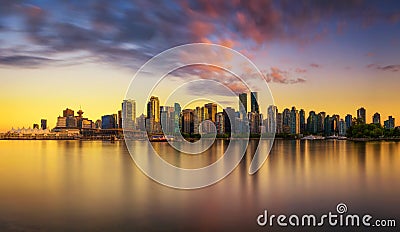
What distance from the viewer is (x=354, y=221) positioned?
928cm

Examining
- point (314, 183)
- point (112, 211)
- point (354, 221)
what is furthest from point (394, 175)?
point (112, 211)

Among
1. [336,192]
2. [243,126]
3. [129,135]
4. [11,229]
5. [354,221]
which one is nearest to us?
[11,229]

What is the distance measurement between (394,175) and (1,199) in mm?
16682

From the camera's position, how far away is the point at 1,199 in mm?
12094

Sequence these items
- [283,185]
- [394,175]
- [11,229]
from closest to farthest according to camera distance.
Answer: [11,229], [283,185], [394,175]

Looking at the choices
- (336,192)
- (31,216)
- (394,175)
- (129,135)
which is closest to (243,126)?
(129,135)

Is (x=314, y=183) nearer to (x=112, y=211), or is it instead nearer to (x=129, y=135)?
(x=112, y=211)

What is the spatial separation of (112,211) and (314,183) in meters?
8.47

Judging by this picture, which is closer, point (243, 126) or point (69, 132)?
point (243, 126)

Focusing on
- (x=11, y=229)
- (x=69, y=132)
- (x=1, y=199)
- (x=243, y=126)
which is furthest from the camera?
(x=69, y=132)

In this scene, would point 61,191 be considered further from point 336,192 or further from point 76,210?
point 336,192

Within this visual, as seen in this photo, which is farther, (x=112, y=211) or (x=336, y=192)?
(x=336, y=192)

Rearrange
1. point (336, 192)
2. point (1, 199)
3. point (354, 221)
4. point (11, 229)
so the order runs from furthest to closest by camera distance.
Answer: point (336, 192)
point (1, 199)
point (354, 221)
point (11, 229)

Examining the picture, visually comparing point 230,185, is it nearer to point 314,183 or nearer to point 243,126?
point 314,183
